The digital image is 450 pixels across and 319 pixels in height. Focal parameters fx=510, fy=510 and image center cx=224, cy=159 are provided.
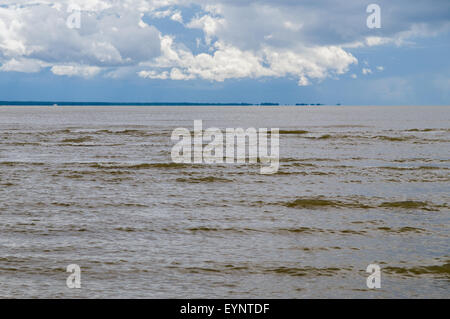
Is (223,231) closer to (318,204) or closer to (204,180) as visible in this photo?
(318,204)

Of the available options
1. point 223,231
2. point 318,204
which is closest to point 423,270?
point 223,231

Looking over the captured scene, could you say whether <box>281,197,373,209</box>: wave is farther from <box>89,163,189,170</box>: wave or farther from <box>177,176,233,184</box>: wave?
<box>89,163,189,170</box>: wave

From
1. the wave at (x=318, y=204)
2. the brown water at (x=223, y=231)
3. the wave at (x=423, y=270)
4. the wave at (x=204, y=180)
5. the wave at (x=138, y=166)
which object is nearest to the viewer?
the brown water at (x=223, y=231)

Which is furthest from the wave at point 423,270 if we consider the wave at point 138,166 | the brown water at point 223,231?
the wave at point 138,166

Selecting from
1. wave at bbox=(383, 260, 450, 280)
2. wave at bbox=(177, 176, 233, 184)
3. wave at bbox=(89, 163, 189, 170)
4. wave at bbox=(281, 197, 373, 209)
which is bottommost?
wave at bbox=(383, 260, 450, 280)

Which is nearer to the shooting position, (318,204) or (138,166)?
(318,204)

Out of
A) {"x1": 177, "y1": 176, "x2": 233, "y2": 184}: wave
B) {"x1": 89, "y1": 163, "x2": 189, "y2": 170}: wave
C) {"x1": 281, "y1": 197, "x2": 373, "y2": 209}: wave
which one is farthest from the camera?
{"x1": 89, "y1": 163, "x2": 189, "y2": 170}: wave

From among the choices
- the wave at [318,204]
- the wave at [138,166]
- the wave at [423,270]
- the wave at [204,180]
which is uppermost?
the wave at [138,166]

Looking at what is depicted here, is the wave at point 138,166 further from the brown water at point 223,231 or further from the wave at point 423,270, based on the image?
the wave at point 423,270

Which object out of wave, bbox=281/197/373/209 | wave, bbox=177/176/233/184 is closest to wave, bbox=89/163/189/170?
wave, bbox=177/176/233/184

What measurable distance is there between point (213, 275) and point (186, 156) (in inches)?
922

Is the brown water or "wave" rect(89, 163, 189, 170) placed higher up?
"wave" rect(89, 163, 189, 170)
